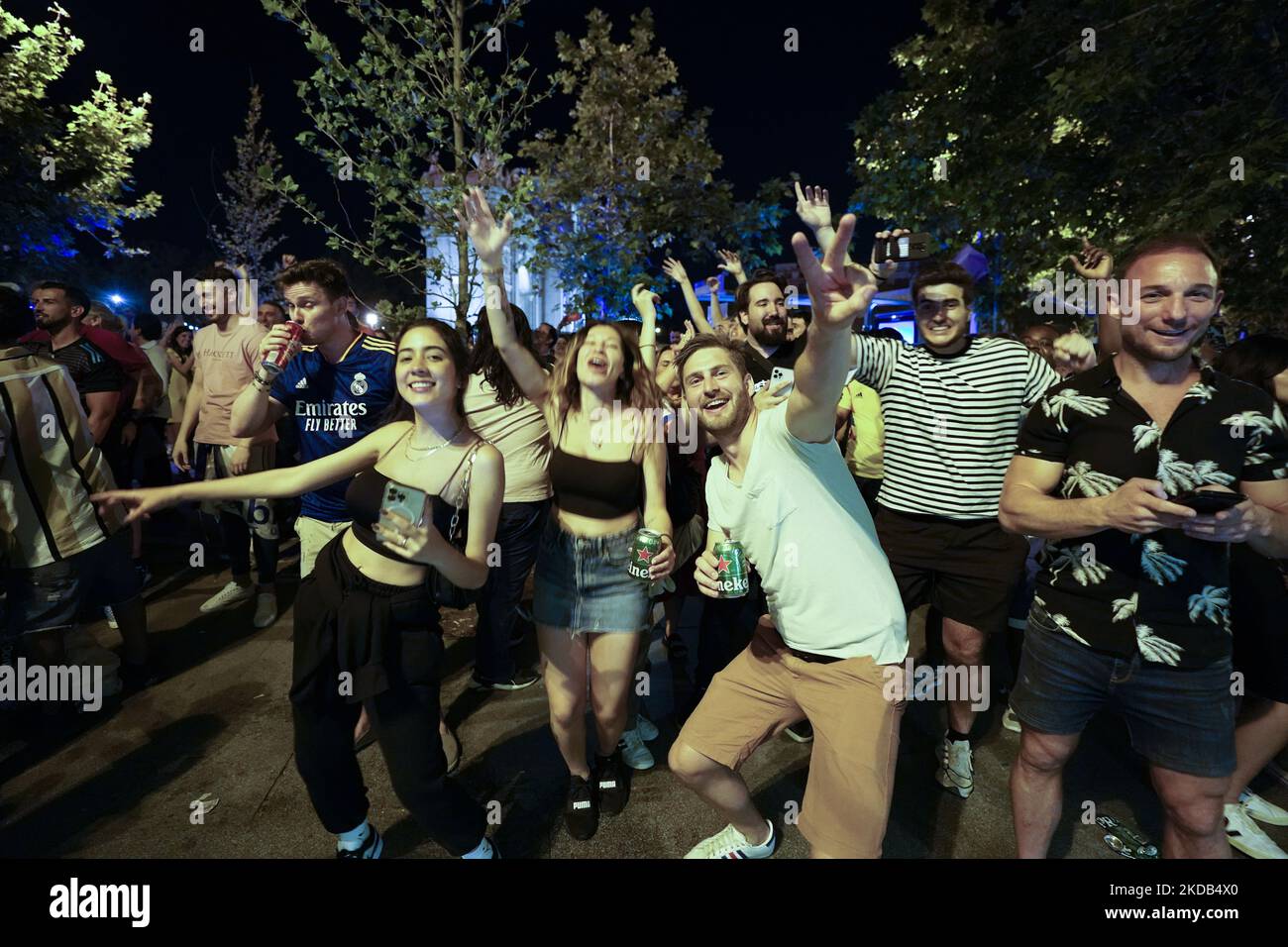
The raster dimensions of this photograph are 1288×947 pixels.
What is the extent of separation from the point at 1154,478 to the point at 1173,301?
0.55m

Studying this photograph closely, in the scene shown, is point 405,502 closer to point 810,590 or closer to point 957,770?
point 810,590

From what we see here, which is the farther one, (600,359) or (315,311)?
(315,311)

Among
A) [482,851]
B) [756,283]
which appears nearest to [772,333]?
[756,283]

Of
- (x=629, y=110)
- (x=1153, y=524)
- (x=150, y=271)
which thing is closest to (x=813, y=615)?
(x=1153, y=524)

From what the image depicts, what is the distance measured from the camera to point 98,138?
1077 cm

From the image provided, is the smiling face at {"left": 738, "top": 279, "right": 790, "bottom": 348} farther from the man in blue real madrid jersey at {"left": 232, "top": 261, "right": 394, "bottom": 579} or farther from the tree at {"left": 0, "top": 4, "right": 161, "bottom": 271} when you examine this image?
the tree at {"left": 0, "top": 4, "right": 161, "bottom": 271}

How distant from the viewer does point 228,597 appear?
17.3ft

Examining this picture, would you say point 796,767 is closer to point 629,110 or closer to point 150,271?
point 629,110

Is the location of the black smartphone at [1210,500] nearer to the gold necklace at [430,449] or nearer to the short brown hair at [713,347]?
the short brown hair at [713,347]

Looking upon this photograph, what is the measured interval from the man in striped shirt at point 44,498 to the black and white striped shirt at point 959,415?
422 cm

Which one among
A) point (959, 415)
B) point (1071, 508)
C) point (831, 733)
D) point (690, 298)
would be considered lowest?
point (831, 733)

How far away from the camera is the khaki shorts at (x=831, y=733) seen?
6.64 ft

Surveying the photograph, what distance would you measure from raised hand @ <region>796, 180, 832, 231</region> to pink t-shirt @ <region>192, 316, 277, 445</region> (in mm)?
4746

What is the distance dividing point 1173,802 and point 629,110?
43.3 ft
